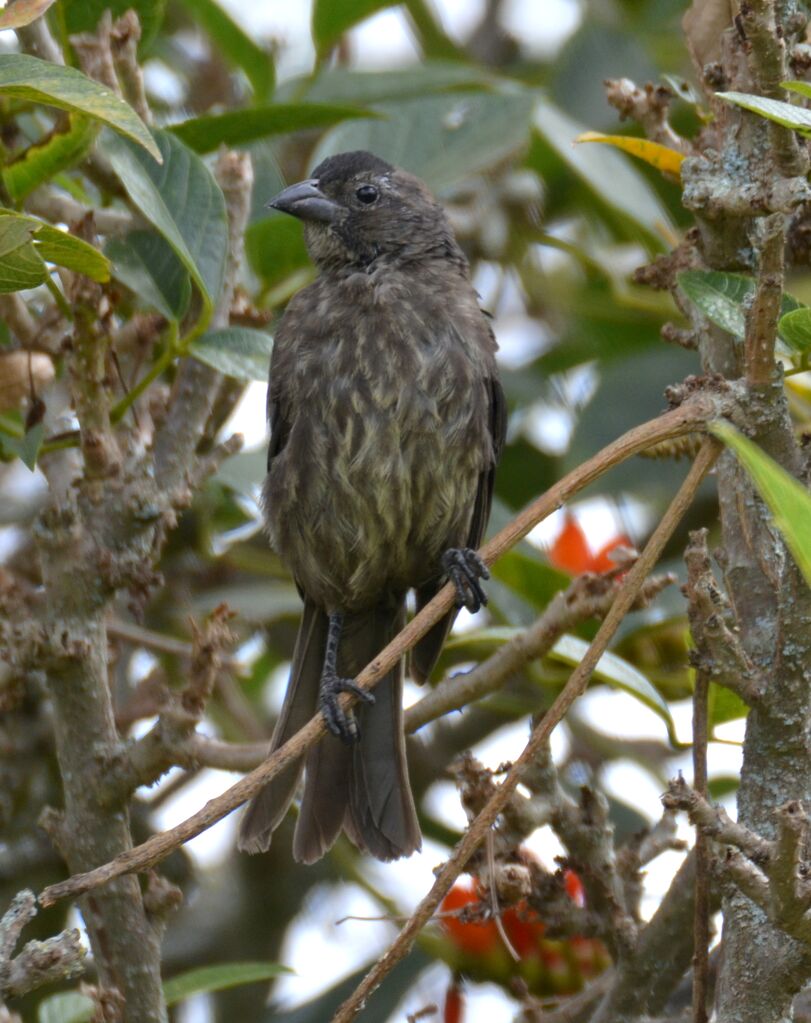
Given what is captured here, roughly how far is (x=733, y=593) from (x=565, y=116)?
214 centimetres

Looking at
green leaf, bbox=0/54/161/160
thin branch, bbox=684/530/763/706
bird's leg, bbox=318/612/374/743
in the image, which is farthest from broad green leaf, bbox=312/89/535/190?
thin branch, bbox=684/530/763/706

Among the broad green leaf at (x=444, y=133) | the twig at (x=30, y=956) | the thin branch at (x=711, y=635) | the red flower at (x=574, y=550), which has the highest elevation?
the broad green leaf at (x=444, y=133)

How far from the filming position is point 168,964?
3693 millimetres

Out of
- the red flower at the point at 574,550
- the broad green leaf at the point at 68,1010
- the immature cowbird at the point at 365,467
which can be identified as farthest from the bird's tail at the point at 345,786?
the broad green leaf at the point at 68,1010

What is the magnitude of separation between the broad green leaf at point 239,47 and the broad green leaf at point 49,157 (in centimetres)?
112

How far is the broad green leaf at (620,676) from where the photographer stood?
257 cm

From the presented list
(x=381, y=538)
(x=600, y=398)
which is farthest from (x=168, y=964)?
(x=600, y=398)

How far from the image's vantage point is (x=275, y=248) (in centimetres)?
324

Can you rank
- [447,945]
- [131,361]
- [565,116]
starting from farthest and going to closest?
[565,116] → [447,945] → [131,361]

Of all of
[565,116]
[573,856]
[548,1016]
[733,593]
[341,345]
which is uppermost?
[565,116]

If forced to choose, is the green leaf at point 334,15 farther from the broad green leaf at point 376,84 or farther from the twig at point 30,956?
the twig at point 30,956

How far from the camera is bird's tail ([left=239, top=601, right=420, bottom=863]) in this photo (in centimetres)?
285

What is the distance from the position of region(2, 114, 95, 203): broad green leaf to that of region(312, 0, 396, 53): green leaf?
→ 1.23 metres

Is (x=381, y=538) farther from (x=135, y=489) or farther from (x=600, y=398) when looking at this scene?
(x=135, y=489)
